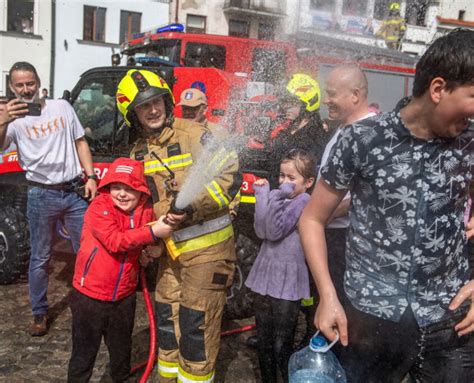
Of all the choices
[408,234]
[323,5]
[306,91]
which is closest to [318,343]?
[408,234]

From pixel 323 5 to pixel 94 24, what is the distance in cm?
2025

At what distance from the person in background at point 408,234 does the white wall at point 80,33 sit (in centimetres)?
2454

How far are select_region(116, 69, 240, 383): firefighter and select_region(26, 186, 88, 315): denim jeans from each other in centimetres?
146

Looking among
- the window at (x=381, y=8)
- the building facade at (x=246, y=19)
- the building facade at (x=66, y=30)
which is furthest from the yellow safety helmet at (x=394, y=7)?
the building facade at (x=66, y=30)

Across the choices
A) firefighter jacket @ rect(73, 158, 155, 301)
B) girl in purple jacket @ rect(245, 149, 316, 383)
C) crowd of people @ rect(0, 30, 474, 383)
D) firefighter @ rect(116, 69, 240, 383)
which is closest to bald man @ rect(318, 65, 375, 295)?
crowd of people @ rect(0, 30, 474, 383)

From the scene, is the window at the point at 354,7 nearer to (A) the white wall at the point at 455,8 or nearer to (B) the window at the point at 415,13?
(B) the window at the point at 415,13

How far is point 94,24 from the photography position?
25312 mm

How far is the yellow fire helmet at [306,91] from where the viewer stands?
4105 mm

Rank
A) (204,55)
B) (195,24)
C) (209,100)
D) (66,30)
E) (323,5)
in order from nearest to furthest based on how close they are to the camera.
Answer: (209,100), (204,55), (323,5), (195,24), (66,30)

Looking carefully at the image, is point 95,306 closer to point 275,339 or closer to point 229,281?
point 229,281

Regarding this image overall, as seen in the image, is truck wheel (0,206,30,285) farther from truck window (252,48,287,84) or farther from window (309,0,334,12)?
window (309,0,334,12)

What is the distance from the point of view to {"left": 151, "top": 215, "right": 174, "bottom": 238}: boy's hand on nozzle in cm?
269

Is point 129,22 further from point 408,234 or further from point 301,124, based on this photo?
point 408,234

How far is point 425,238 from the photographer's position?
1881mm
